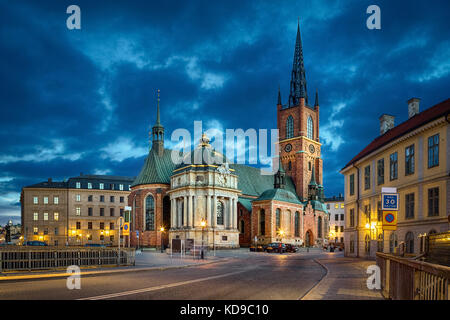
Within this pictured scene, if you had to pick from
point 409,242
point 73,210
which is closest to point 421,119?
point 409,242

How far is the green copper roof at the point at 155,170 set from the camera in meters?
70.1

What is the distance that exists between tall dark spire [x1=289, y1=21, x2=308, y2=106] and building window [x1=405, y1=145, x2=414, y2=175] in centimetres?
6664

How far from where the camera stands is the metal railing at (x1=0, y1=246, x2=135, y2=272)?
67.8 feet

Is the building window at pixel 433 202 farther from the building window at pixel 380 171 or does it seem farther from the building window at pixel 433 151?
the building window at pixel 380 171

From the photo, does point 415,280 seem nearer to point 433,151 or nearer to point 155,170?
point 433,151

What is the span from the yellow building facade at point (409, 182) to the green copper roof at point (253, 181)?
4240 centimetres

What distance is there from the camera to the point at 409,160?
2673 cm

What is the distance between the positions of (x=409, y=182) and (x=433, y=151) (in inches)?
140

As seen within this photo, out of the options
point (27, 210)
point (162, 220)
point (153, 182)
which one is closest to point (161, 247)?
point (162, 220)

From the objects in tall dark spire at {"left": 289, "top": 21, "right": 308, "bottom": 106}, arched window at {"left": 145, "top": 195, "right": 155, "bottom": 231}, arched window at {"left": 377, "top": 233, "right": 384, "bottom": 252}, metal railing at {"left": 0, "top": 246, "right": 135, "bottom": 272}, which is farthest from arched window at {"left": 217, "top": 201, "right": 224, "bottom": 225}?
metal railing at {"left": 0, "top": 246, "right": 135, "bottom": 272}
